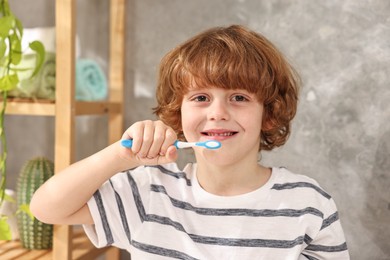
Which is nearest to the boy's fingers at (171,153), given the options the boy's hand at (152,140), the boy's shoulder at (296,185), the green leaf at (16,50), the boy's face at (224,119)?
the boy's hand at (152,140)

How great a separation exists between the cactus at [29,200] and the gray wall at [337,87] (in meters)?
0.43

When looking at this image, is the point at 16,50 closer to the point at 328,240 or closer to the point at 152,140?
the point at 152,140

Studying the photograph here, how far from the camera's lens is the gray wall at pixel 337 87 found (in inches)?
43.1

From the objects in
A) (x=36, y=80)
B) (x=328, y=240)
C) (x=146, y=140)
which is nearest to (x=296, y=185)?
(x=328, y=240)

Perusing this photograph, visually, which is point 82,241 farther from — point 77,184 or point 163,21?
point 163,21

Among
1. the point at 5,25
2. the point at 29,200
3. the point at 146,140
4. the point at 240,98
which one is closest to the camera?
the point at 146,140

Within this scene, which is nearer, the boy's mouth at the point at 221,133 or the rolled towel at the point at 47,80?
the boy's mouth at the point at 221,133

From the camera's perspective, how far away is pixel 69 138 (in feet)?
3.51

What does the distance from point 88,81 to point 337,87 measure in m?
0.60

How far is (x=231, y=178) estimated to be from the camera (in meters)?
0.96

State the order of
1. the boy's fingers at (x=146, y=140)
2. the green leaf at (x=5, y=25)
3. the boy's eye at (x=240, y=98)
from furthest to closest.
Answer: the green leaf at (x=5, y=25)
the boy's eye at (x=240, y=98)
the boy's fingers at (x=146, y=140)

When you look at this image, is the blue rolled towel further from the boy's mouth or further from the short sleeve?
the short sleeve

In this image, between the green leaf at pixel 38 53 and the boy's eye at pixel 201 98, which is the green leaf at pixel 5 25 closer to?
the green leaf at pixel 38 53

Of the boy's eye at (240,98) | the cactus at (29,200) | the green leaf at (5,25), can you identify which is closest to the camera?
the boy's eye at (240,98)
